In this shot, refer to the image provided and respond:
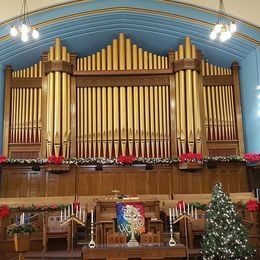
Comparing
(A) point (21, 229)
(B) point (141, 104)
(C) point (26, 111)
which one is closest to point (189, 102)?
(B) point (141, 104)

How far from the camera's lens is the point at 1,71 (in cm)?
1332

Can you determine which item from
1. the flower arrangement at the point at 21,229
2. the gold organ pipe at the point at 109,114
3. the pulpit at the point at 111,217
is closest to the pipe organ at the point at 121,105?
the gold organ pipe at the point at 109,114

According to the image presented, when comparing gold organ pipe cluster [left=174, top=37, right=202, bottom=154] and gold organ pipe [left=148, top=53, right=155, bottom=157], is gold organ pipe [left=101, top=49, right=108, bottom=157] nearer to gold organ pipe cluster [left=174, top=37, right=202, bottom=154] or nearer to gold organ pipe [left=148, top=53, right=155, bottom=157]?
gold organ pipe [left=148, top=53, right=155, bottom=157]

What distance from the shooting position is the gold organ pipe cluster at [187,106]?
1244cm

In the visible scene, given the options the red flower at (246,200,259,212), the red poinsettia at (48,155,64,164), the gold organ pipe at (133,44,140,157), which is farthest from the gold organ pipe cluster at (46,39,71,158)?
the red flower at (246,200,259,212)

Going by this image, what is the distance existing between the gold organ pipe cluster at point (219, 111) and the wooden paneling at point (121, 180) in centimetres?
102

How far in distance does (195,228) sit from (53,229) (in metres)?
3.33

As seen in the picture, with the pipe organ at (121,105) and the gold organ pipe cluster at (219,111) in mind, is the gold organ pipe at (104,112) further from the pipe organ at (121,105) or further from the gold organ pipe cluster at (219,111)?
the gold organ pipe cluster at (219,111)

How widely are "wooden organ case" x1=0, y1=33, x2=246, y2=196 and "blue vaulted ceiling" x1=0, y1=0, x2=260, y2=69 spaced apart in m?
0.32

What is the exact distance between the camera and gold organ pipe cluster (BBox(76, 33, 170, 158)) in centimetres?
1266

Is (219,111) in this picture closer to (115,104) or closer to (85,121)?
(115,104)

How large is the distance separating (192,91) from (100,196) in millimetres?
4261

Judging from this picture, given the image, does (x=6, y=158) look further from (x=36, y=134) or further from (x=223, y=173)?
(x=223, y=173)

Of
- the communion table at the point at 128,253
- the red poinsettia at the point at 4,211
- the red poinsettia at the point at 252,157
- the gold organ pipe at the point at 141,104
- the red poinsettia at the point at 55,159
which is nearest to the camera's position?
the communion table at the point at 128,253
